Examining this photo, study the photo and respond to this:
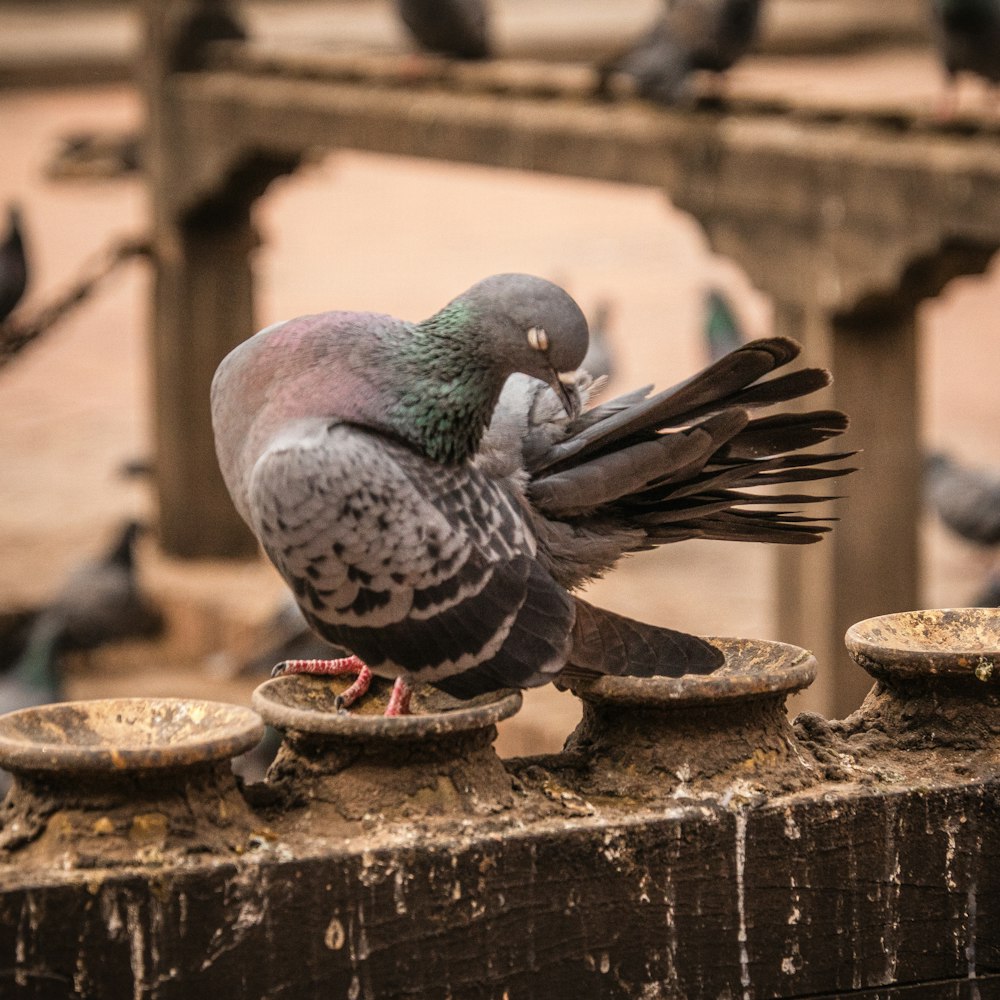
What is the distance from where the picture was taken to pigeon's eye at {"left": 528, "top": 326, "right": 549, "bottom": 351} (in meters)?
2.85

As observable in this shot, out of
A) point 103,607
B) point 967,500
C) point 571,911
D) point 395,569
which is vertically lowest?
point 103,607

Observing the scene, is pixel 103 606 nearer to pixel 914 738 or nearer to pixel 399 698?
pixel 399 698

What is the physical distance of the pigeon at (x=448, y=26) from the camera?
27.6ft

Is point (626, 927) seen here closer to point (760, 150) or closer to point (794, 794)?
point (794, 794)

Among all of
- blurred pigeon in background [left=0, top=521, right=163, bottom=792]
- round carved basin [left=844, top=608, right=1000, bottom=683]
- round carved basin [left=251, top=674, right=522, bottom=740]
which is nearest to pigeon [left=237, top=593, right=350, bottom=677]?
blurred pigeon in background [left=0, top=521, right=163, bottom=792]

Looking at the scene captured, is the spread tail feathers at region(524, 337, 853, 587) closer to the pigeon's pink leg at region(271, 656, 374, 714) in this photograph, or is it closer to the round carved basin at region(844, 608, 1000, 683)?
the round carved basin at region(844, 608, 1000, 683)

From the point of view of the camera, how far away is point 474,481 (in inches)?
115

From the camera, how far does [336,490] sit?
2752mm

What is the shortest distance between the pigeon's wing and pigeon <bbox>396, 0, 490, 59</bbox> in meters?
5.91

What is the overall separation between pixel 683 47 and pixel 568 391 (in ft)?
14.2

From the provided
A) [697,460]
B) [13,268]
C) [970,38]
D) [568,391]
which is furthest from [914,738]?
[13,268]

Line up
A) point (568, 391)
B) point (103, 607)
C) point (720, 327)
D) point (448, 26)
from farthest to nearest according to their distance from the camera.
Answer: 1. point (720, 327)
2. point (103, 607)
3. point (448, 26)
4. point (568, 391)

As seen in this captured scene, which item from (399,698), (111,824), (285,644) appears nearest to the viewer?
(111,824)

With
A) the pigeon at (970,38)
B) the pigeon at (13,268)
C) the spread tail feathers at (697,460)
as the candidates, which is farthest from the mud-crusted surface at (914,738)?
the pigeon at (13,268)
